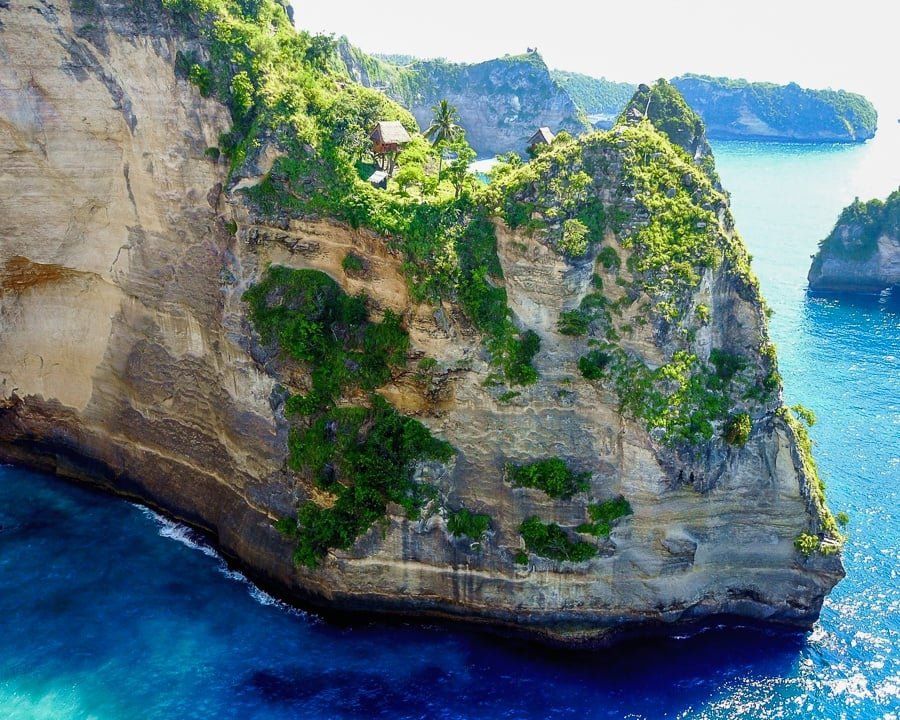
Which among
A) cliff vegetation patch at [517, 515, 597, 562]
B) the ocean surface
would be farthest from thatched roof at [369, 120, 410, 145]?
the ocean surface

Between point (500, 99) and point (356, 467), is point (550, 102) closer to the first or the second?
point (500, 99)

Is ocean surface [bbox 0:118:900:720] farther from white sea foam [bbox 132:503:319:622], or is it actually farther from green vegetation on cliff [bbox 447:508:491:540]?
green vegetation on cliff [bbox 447:508:491:540]

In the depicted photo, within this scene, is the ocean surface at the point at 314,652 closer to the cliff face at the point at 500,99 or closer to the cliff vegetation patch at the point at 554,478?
the cliff vegetation patch at the point at 554,478

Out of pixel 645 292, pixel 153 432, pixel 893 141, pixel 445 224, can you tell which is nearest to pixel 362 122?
pixel 445 224

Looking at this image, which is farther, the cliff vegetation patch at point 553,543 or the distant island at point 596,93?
the distant island at point 596,93

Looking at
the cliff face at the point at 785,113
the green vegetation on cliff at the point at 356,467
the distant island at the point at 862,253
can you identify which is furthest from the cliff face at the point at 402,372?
the cliff face at the point at 785,113

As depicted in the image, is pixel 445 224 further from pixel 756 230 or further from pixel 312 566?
pixel 756 230

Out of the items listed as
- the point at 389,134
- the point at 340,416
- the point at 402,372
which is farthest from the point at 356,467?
the point at 389,134
